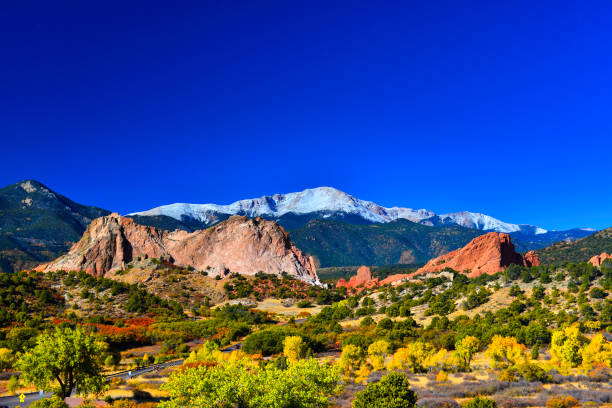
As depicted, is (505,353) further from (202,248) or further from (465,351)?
(202,248)

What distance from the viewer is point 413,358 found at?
38156 mm

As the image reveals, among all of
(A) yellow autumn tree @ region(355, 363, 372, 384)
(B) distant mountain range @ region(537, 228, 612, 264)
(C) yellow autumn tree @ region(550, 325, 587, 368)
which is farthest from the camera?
(B) distant mountain range @ region(537, 228, 612, 264)

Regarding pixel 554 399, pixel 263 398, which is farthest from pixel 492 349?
pixel 263 398

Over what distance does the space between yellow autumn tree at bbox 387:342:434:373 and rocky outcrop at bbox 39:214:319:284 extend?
7867cm

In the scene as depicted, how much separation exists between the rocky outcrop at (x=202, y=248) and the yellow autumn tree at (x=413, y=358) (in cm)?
7867

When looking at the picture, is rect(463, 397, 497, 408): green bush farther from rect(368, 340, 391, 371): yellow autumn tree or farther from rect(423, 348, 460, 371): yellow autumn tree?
rect(368, 340, 391, 371): yellow autumn tree

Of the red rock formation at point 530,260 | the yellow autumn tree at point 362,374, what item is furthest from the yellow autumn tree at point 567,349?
the red rock formation at point 530,260

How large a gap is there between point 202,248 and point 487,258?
78.2m

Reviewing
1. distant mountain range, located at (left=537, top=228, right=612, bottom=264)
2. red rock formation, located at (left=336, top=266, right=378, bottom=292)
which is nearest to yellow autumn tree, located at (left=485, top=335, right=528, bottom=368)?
red rock formation, located at (left=336, top=266, right=378, bottom=292)

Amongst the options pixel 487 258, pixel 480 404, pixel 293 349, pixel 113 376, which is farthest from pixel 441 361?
pixel 487 258

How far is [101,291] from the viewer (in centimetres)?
8600

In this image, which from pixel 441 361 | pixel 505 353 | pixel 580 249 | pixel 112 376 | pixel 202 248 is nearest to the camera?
pixel 505 353

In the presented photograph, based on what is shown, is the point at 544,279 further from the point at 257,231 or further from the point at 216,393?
the point at 257,231

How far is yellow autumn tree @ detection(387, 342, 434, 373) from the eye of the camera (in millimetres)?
38188
